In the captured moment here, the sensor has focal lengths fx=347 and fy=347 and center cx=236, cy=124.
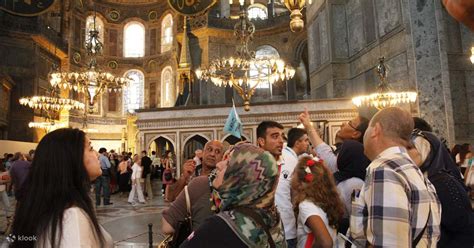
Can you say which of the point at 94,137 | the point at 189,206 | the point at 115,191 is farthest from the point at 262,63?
the point at 94,137

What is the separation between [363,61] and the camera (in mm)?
14969

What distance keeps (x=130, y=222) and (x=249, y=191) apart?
7530mm

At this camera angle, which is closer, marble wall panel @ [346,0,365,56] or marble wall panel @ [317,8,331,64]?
marble wall panel @ [346,0,365,56]

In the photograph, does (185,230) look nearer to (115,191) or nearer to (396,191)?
(396,191)

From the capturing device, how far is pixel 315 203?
2.79m

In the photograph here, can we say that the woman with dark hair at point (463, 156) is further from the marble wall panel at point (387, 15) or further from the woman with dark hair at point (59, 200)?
the woman with dark hair at point (59, 200)

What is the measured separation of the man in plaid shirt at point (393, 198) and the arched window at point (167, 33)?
2983 centimetres

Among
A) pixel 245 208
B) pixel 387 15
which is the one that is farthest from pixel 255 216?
pixel 387 15

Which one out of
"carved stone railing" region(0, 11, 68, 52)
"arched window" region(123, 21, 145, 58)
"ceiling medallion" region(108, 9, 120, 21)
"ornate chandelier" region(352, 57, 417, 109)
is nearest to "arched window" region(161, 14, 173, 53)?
"arched window" region(123, 21, 145, 58)

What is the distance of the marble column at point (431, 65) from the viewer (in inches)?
→ 412

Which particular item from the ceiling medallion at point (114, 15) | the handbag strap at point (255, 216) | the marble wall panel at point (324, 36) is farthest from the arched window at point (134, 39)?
the handbag strap at point (255, 216)

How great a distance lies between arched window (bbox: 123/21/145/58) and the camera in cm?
3169

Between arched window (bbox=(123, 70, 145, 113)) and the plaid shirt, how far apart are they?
30.5m

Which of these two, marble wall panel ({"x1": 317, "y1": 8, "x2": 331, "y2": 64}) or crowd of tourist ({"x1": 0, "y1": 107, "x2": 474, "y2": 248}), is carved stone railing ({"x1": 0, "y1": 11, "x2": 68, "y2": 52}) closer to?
marble wall panel ({"x1": 317, "y1": 8, "x2": 331, "y2": 64})
